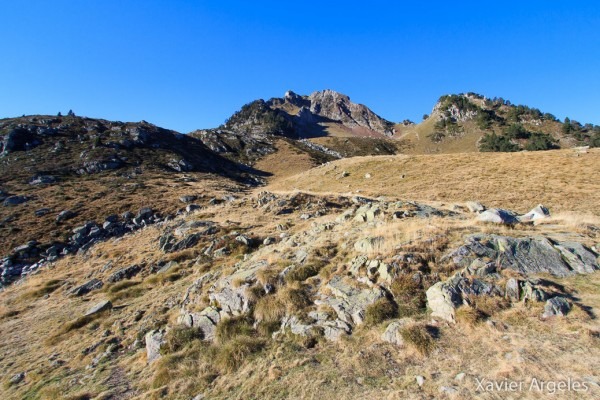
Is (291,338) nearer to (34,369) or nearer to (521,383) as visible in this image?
(521,383)

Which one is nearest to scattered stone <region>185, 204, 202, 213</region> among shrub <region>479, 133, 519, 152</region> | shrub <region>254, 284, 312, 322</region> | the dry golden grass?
the dry golden grass

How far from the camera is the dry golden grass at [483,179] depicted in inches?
1198

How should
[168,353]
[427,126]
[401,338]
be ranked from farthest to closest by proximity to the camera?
[427,126] < [168,353] < [401,338]

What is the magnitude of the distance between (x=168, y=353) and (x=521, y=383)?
428 inches

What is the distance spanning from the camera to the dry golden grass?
99.9ft

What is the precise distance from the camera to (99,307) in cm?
1711

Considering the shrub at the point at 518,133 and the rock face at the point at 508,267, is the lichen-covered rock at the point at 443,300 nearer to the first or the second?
the rock face at the point at 508,267

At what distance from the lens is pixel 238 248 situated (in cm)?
2134

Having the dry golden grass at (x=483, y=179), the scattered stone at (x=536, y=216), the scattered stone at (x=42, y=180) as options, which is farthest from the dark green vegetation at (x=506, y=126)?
the scattered stone at (x=42, y=180)

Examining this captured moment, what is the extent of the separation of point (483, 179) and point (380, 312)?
3716 cm

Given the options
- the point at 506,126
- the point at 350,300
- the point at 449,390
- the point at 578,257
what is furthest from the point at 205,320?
the point at 506,126

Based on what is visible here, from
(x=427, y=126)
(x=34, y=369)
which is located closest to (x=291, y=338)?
(x=34, y=369)

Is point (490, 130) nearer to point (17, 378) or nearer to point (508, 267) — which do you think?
point (508, 267)

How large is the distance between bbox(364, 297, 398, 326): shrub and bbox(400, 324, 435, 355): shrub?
962 mm
